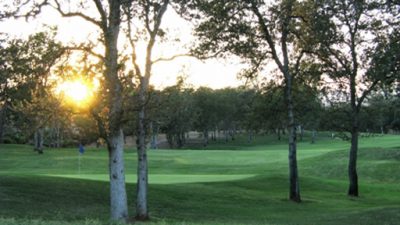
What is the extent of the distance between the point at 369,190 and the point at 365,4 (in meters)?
18.8

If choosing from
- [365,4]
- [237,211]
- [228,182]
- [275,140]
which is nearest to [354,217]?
[237,211]

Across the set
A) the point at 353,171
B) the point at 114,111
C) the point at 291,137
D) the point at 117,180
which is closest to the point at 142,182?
the point at 117,180

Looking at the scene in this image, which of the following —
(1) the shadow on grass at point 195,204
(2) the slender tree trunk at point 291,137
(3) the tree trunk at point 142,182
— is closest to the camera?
(1) the shadow on grass at point 195,204

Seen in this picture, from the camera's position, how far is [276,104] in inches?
1242

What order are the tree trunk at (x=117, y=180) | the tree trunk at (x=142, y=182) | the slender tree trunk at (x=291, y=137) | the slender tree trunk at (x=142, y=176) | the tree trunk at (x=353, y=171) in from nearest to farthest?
the tree trunk at (x=117, y=180) → the slender tree trunk at (x=142, y=176) → the tree trunk at (x=142, y=182) → the slender tree trunk at (x=291, y=137) → the tree trunk at (x=353, y=171)

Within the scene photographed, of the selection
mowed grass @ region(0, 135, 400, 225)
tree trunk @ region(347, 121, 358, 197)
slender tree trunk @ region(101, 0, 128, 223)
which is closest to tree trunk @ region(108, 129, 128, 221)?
slender tree trunk @ region(101, 0, 128, 223)

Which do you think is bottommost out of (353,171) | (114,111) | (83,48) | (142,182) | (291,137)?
(353,171)

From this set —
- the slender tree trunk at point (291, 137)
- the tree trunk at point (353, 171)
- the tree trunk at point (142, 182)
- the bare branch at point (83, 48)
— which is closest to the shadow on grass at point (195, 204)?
the tree trunk at point (142, 182)

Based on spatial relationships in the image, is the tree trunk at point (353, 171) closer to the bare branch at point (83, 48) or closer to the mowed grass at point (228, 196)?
the mowed grass at point (228, 196)

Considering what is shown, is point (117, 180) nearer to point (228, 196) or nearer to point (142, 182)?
point (142, 182)

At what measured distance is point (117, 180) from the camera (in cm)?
1767

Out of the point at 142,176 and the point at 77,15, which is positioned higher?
the point at 77,15

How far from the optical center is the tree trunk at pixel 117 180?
17.3m

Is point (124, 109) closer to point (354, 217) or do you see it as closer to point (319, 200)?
point (354, 217)
